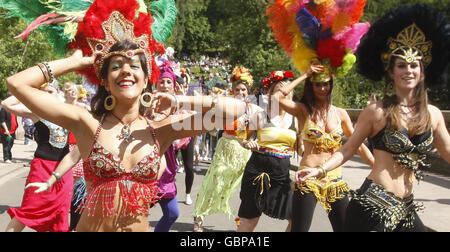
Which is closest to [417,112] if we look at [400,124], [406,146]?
[400,124]

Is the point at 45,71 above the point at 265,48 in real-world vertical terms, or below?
below

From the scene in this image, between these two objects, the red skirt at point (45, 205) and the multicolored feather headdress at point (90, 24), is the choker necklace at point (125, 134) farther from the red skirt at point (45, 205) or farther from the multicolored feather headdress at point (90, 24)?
the red skirt at point (45, 205)

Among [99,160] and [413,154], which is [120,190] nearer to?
[99,160]

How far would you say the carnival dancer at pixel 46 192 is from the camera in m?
5.32

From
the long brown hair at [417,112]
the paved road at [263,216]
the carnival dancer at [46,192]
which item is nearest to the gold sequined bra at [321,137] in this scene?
the long brown hair at [417,112]

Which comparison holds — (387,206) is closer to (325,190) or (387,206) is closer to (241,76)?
(325,190)

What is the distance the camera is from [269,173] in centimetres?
558

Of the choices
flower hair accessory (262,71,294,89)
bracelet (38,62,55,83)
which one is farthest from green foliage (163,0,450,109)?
bracelet (38,62,55,83)

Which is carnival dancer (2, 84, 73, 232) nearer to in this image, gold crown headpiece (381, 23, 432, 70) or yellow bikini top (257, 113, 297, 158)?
yellow bikini top (257, 113, 297, 158)

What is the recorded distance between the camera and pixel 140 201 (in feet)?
9.87

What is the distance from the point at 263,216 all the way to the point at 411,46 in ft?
15.1

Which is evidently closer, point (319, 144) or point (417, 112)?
point (417, 112)

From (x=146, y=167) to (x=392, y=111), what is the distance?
175 cm

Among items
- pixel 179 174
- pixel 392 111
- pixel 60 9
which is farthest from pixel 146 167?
pixel 179 174
